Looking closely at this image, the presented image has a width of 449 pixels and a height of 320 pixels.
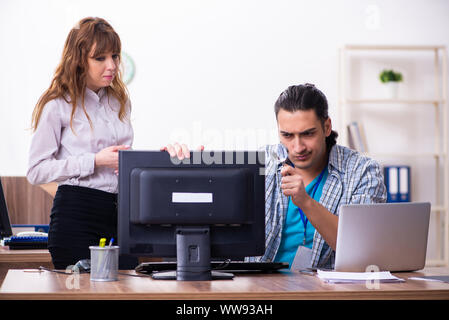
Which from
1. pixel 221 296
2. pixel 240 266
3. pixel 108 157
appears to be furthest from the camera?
pixel 108 157

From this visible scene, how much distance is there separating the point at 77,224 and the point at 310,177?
0.89 metres

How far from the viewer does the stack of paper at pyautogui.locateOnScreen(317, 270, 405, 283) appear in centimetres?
163

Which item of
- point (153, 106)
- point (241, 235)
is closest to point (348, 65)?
point (153, 106)

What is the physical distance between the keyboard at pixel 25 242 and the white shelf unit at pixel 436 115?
2.70 metres

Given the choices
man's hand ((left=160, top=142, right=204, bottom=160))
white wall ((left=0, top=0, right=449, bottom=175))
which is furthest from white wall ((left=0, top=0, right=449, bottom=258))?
man's hand ((left=160, top=142, right=204, bottom=160))

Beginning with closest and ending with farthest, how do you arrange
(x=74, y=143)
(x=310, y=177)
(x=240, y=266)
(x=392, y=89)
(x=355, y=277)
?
(x=355, y=277) < (x=240, y=266) < (x=74, y=143) < (x=310, y=177) < (x=392, y=89)

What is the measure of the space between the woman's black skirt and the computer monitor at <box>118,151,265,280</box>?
19.2 inches

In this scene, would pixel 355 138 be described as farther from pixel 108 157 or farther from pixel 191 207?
pixel 191 207

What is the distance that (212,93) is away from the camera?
15.9 feet

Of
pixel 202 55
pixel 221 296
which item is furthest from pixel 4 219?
pixel 202 55

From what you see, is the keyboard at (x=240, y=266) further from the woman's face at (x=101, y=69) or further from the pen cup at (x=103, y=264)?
the woman's face at (x=101, y=69)

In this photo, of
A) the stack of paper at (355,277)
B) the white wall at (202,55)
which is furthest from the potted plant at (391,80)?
the stack of paper at (355,277)

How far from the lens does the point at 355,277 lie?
1665 millimetres

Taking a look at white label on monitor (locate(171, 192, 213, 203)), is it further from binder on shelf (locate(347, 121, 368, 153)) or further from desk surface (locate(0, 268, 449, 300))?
binder on shelf (locate(347, 121, 368, 153))
